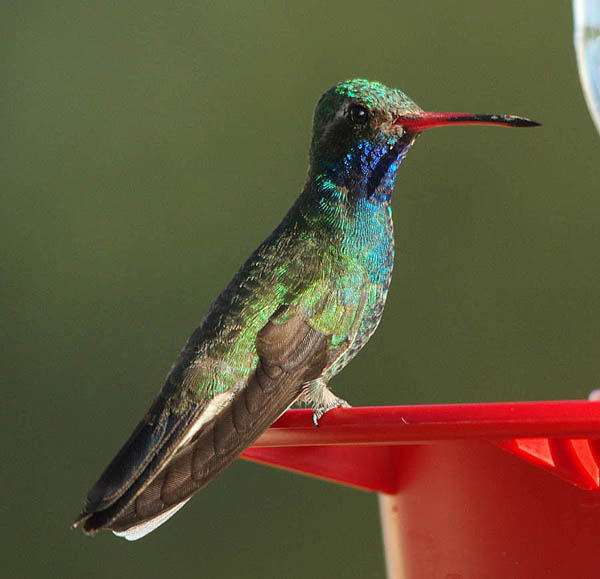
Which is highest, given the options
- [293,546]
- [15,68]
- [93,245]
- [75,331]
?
[15,68]

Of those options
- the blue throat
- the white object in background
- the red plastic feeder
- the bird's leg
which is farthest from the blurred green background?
the red plastic feeder

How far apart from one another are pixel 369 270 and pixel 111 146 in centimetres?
462

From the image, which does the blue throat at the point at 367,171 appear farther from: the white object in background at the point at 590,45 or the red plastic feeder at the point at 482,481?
the red plastic feeder at the point at 482,481

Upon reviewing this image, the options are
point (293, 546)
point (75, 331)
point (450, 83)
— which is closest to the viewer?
point (293, 546)

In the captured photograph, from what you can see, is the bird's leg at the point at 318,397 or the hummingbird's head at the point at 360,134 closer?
the bird's leg at the point at 318,397

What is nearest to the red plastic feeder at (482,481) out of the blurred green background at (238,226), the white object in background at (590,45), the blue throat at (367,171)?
the blue throat at (367,171)

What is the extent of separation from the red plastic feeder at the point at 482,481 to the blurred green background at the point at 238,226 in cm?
325

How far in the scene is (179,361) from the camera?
199 cm

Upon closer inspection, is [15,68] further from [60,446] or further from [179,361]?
[179,361]

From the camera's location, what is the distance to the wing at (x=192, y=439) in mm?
1529

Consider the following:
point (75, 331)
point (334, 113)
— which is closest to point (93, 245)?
point (75, 331)

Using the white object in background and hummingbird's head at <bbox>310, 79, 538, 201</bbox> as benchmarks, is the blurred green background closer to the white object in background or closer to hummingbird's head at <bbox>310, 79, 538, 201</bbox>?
the white object in background

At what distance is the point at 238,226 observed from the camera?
593cm

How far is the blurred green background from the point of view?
199 inches
